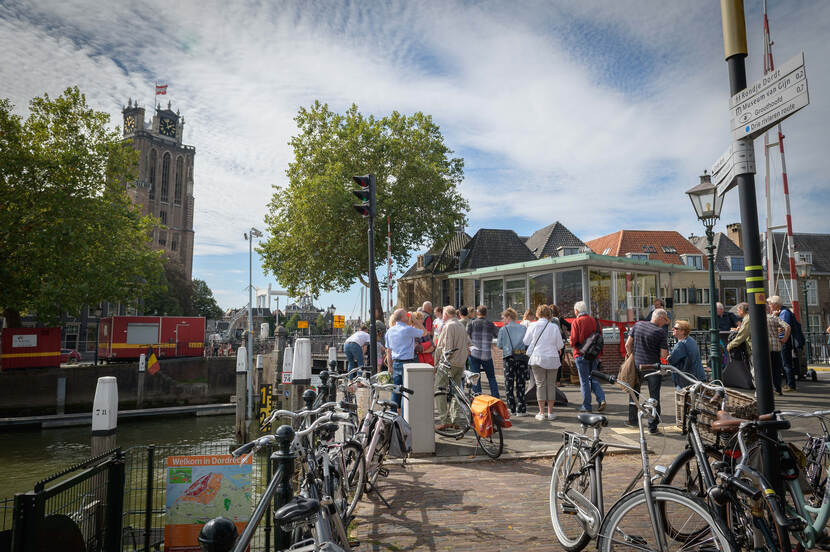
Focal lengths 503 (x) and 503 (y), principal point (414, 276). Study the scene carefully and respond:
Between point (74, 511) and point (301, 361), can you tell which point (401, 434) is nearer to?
point (74, 511)

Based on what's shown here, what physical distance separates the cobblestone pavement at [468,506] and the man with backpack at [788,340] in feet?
22.6

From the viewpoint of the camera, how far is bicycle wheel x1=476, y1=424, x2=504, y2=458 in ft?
21.3

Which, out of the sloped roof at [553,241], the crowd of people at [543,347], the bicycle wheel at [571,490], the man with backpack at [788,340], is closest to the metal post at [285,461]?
the bicycle wheel at [571,490]

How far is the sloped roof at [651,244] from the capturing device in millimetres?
43438

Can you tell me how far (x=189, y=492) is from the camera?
4.52 metres

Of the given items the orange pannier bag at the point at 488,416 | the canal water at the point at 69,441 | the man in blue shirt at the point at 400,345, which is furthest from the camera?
the canal water at the point at 69,441

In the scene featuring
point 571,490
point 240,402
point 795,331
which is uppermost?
point 795,331

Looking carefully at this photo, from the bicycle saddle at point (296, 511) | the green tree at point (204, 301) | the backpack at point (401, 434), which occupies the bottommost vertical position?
the backpack at point (401, 434)

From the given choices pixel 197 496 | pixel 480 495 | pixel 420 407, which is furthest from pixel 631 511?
pixel 420 407

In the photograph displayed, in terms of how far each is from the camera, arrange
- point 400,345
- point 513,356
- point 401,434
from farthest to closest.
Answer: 1. point 513,356
2. point 400,345
3. point 401,434

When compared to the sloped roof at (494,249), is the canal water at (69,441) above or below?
below

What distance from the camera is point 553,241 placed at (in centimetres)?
4097

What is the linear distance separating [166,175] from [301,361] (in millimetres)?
98369

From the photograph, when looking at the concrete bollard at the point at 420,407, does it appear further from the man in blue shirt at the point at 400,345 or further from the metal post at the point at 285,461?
the metal post at the point at 285,461
